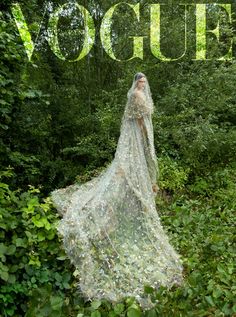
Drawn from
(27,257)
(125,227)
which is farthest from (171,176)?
(27,257)

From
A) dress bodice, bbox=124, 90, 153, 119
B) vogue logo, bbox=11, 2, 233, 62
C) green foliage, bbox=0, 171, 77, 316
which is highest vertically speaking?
vogue logo, bbox=11, 2, 233, 62

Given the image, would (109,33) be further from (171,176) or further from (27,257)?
(27,257)

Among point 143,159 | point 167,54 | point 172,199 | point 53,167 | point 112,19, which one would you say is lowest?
point 172,199

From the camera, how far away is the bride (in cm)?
400

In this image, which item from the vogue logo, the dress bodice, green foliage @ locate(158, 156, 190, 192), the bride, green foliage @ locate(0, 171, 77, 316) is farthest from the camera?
the vogue logo

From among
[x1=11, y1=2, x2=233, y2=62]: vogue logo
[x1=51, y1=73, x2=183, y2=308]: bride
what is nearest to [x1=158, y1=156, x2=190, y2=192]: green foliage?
[x1=51, y1=73, x2=183, y2=308]: bride

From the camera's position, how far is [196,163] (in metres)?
7.67

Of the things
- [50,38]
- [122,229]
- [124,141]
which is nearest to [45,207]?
[122,229]

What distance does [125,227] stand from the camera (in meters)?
4.62

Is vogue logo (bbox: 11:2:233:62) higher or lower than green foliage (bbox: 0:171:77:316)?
higher

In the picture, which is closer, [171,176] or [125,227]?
[125,227]

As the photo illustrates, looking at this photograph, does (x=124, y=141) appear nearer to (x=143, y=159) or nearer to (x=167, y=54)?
(x=143, y=159)

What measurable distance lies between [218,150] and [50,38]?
393cm

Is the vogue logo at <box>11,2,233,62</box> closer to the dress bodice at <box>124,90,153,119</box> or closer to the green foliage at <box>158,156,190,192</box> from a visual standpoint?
the green foliage at <box>158,156,190,192</box>
